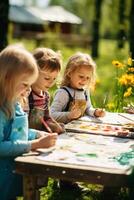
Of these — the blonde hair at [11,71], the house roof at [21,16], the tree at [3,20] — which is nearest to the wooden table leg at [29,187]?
the blonde hair at [11,71]

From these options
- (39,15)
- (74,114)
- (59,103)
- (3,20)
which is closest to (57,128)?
(74,114)

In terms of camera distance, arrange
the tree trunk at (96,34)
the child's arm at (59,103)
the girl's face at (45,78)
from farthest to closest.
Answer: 1. the tree trunk at (96,34)
2. the child's arm at (59,103)
3. the girl's face at (45,78)

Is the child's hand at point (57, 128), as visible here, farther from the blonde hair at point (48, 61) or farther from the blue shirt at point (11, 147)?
the blue shirt at point (11, 147)

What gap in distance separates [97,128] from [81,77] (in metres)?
0.73

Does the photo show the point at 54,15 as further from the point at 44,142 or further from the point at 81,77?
the point at 44,142

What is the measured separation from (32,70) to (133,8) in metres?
15.8

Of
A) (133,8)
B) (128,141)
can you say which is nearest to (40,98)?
(128,141)

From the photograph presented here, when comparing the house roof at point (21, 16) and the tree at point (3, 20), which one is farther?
the house roof at point (21, 16)

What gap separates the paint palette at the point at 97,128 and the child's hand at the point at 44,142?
612 millimetres

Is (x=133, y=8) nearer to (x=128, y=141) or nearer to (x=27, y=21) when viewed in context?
(x=128, y=141)

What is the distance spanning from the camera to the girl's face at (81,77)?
4.61m

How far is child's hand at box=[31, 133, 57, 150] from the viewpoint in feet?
10.6

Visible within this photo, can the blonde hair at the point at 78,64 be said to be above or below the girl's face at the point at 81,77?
above

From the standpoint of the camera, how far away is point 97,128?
159 inches
